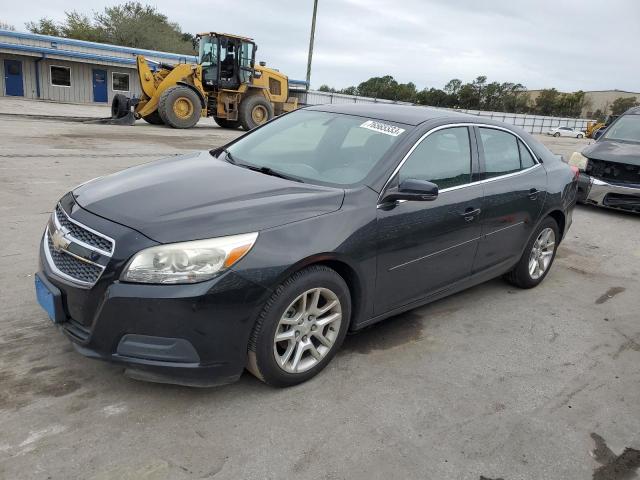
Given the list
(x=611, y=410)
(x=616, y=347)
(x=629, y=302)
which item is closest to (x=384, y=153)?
(x=611, y=410)

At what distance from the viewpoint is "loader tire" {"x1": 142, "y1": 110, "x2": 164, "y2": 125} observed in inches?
723

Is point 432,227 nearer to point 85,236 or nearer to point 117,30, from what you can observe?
point 85,236

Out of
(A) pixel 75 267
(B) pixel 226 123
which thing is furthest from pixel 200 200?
Answer: (B) pixel 226 123

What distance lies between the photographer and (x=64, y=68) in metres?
31.6

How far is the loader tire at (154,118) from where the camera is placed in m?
18.4

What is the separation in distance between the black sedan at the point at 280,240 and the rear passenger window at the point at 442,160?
0.04 ft

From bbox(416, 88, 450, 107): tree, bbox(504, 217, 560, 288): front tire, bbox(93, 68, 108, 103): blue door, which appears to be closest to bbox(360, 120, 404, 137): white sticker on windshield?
bbox(504, 217, 560, 288): front tire

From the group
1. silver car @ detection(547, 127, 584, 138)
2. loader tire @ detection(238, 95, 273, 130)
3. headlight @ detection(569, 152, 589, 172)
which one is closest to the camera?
headlight @ detection(569, 152, 589, 172)

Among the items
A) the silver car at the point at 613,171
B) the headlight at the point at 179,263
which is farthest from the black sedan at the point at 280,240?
the silver car at the point at 613,171

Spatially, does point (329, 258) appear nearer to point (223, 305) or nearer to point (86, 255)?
point (223, 305)

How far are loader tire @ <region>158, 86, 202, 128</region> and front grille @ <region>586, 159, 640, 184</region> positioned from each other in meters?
13.0

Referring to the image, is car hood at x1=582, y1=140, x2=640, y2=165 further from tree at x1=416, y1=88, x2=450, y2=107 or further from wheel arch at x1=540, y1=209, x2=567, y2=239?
tree at x1=416, y1=88, x2=450, y2=107

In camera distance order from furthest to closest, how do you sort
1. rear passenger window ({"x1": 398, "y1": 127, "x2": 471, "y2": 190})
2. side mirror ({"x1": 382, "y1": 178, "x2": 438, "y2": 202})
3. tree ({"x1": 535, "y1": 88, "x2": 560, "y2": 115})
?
tree ({"x1": 535, "y1": 88, "x2": 560, "y2": 115}) < rear passenger window ({"x1": 398, "y1": 127, "x2": 471, "y2": 190}) < side mirror ({"x1": 382, "y1": 178, "x2": 438, "y2": 202})

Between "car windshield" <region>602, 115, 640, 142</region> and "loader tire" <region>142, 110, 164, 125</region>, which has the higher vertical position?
"car windshield" <region>602, 115, 640, 142</region>
